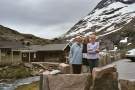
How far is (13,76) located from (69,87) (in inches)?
2152

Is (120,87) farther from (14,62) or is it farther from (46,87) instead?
(14,62)

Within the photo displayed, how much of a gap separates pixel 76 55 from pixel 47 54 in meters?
82.1

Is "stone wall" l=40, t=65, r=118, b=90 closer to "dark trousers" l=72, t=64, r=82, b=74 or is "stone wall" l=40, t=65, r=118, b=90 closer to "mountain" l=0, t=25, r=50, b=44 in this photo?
"dark trousers" l=72, t=64, r=82, b=74

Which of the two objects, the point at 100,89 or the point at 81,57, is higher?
the point at 81,57

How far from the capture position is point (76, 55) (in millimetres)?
15445

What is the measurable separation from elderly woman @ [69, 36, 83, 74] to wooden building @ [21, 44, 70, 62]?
7620cm

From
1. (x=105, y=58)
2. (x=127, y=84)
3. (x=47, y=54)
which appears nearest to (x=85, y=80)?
(x=127, y=84)

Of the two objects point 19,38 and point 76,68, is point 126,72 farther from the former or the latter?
point 19,38

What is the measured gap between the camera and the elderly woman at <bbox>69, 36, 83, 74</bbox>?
49.9 ft

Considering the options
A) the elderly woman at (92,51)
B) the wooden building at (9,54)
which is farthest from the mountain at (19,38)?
the elderly woman at (92,51)

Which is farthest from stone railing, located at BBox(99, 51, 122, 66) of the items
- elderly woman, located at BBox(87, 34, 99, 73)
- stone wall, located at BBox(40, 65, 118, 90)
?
stone wall, located at BBox(40, 65, 118, 90)

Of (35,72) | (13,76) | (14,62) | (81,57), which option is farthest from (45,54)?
(81,57)

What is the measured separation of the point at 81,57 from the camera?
1557cm

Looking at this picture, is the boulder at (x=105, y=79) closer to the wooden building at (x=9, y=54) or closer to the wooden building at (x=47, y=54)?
the wooden building at (x=9, y=54)
